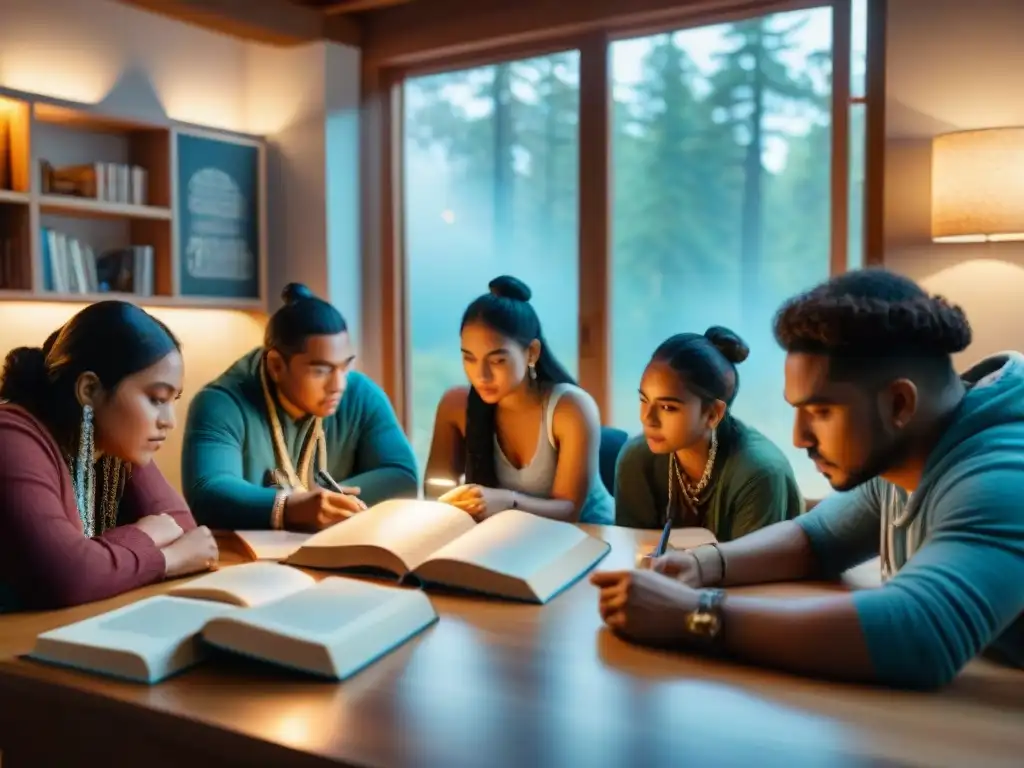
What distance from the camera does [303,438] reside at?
6.51ft

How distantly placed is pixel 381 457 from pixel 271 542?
0.59 m

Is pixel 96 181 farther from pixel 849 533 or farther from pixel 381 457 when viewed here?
pixel 849 533

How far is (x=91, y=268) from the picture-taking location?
312 centimetres

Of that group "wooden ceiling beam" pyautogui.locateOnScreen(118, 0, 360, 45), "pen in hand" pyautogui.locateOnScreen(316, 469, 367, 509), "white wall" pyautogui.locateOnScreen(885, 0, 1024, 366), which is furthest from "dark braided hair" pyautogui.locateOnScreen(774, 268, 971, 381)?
"wooden ceiling beam" pyautogui.locateOnScreen(118, 0, 360, 45)

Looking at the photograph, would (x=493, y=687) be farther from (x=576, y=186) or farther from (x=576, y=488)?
(x=576, y=186)

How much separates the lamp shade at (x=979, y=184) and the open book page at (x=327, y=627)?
183 cm

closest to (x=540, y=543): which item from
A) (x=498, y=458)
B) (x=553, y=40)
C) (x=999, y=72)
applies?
(x=498, y=458)

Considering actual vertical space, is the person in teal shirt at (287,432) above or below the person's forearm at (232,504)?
above

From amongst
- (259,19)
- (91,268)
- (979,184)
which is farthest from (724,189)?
(91,268)

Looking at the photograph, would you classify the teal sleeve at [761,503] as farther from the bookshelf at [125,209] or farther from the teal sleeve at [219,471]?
the bookshelf at [125,209]

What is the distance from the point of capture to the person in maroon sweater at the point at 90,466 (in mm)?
1168

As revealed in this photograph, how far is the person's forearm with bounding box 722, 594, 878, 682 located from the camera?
89cm

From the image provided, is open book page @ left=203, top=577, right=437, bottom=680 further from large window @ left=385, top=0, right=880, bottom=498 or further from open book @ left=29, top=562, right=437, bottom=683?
large window @ left=385, top=0, right=880, bottom=498

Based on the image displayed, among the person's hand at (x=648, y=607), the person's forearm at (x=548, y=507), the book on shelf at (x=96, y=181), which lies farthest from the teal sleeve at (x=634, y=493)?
the book on shelf at (x=96, y=181)
